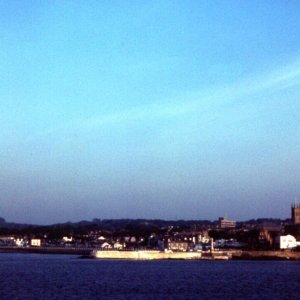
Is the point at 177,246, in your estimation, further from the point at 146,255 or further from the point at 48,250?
the point at 146,255

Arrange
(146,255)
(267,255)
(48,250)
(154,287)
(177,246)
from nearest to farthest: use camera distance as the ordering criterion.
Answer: (154,287) < (146,255) < (267,255) < (177,246) < (48,250)

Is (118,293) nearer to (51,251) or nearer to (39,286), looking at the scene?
(39,286)

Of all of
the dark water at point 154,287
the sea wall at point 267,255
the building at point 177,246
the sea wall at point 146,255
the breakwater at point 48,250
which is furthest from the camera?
the breakwater at point 48,250

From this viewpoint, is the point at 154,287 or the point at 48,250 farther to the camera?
the point at 48,250

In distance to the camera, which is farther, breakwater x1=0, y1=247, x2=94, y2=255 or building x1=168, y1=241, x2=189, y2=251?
breakwater x1=0, y1=247, x2=94, y2=255

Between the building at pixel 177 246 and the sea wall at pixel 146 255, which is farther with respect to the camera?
the building at pixel 177 246

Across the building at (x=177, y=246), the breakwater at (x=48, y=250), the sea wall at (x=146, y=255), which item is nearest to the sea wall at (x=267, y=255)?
the sea wall at (x=146, y=255)

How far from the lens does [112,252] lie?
439ft

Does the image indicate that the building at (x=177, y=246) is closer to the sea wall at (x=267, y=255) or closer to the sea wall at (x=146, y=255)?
the sea wall at (x=267, y=255)

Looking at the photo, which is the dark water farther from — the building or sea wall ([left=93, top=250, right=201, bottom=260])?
the building

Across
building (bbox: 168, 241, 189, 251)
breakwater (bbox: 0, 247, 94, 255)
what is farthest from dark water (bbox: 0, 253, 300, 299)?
breakwater (bbox: 0, 247, 94, 255)

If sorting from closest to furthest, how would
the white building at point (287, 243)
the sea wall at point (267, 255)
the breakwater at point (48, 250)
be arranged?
the sea wall at point (267, 255), the white building at point (287, 243), the breakwater at point (48, 250)

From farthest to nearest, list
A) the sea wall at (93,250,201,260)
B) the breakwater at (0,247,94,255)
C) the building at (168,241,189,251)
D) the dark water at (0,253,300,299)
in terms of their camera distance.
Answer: the breakwater at (0,247,94,255), the building at (168,241,189,251), the sea wall at (93,250,201,260), the dark water at (0,253,300,299)

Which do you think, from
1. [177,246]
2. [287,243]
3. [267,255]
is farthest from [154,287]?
[177,246]
